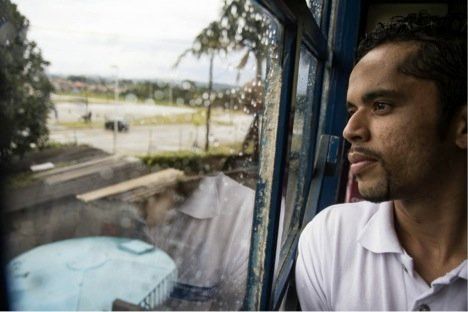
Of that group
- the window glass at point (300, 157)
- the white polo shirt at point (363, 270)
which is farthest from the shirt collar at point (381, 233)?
the window glass at point (300, 157)

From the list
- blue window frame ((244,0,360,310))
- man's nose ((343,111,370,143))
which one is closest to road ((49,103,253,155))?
blue window frame ((244,0,360,310))

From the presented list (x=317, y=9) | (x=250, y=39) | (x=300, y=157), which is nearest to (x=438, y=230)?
(x=250, y=39)

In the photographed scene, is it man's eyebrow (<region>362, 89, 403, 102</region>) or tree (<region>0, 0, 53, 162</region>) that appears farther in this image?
man's eyebrow (<region>362, 89, 403, 102</region>)

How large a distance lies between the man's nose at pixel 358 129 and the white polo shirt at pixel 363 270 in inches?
14.6

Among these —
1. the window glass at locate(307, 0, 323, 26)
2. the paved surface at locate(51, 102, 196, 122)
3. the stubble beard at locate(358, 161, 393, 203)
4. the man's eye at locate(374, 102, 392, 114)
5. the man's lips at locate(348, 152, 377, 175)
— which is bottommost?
the stubble beard at locate(358, 161, 393, 203)

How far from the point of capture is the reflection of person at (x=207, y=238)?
125 centimetres

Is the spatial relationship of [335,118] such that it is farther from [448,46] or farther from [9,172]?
[9,172]

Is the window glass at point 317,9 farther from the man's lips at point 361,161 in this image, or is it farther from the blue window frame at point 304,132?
the man's lips at point 361,161

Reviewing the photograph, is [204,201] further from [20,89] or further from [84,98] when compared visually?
[20,89]

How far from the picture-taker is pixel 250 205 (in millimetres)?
1522

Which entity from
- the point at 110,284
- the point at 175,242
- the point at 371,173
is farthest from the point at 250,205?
the point at 110,284

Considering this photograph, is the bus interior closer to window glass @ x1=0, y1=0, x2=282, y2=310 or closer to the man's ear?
window glass @ x1=0, y1=0, x2=282, y2=310

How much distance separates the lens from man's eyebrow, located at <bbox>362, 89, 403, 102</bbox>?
117 cm

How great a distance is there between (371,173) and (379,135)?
0.45 feet
